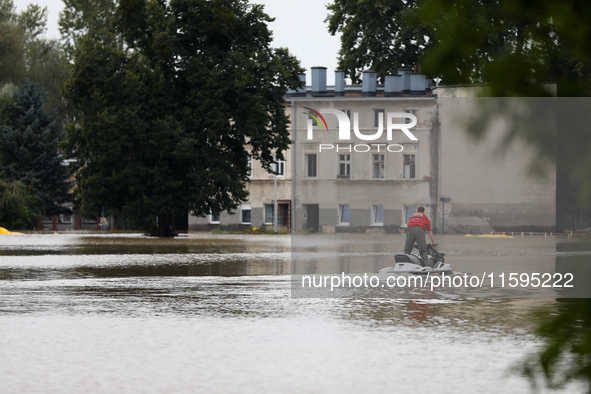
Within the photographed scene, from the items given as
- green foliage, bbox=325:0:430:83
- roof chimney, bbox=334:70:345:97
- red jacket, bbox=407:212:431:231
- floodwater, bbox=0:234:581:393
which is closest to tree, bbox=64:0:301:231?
green foliage, bbox=325:0:430:83

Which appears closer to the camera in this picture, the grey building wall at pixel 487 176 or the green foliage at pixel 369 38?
the grey building wall at pixel 487 176

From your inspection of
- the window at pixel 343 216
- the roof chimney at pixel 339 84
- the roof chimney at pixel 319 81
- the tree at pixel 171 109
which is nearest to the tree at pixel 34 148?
the tree at pixel 171 109

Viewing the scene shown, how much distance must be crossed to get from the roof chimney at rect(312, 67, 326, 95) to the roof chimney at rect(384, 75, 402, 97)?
6639mm

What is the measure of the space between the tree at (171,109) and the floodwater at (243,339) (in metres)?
26.4

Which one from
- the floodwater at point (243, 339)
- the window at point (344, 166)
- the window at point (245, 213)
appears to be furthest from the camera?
the window at point (245, 213)

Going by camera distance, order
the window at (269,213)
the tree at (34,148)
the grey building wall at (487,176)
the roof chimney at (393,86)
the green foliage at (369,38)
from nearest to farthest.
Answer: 1. the grey building wall at (487,176)
2. the green foliage at (369,38)
3. the roof chimney at (393,86)
4. the tree at (34,148)
5. the window at (269,213)

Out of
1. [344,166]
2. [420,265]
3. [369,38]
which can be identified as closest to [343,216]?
[344,166]

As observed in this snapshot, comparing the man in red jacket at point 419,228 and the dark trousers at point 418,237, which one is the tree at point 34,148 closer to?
the dark trousers at point 418,237

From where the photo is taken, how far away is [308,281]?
21.3m

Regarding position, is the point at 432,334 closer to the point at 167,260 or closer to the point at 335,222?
the point at 335,222

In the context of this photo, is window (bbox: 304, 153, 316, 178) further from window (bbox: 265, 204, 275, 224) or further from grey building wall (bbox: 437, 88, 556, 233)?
window (bbox: 265, 204, 275, 224)

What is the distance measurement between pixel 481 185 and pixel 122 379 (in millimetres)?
9320

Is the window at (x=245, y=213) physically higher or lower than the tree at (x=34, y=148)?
lower

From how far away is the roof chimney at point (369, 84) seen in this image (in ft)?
218
